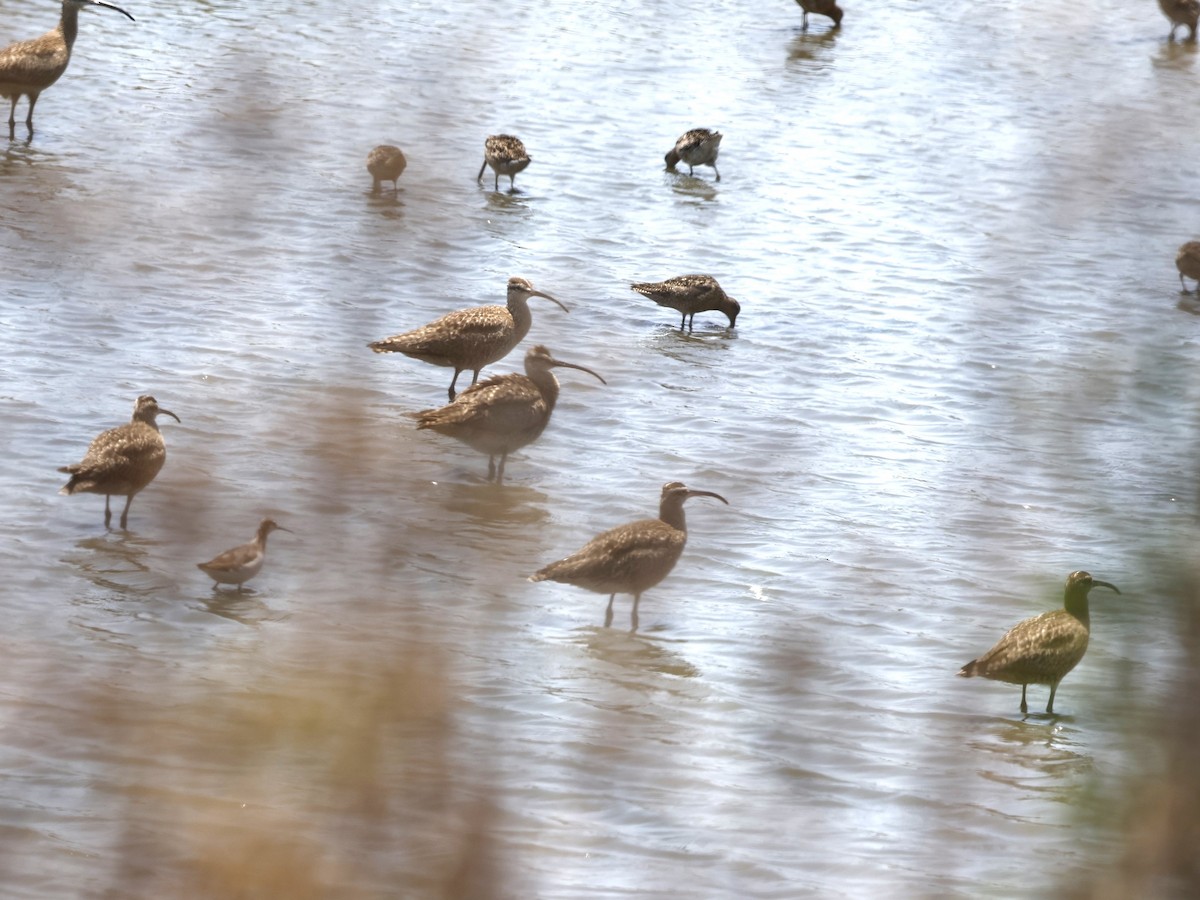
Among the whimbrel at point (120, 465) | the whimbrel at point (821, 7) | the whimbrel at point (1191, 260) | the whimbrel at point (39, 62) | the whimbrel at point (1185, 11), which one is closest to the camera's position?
the whimbrel at point (120, 465)

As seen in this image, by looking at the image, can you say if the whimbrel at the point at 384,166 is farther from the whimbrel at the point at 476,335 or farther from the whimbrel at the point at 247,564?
the whimbrel at the point at 476,335

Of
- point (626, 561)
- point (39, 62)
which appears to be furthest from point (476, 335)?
point (39, 62)

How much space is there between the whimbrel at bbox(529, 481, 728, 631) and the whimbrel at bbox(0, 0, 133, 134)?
323 inches

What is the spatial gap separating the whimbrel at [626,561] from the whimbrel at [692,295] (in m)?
6.44

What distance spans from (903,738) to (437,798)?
545 cm

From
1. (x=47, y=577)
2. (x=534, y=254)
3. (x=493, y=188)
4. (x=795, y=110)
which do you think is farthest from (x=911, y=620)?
(x=795, y=110)

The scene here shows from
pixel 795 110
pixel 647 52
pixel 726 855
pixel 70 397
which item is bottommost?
pixel 726 855

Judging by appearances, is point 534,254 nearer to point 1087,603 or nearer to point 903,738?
point 903,738

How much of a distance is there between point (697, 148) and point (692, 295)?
19.6ft

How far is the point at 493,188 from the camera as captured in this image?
19188mm

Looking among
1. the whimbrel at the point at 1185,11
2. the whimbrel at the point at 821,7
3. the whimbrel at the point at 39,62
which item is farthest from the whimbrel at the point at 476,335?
the whimbrel at the point at 821,7

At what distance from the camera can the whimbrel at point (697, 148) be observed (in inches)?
821

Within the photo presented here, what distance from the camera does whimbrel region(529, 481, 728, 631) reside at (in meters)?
8.68

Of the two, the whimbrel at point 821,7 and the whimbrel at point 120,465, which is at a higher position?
the whimbrel at point 821,7
